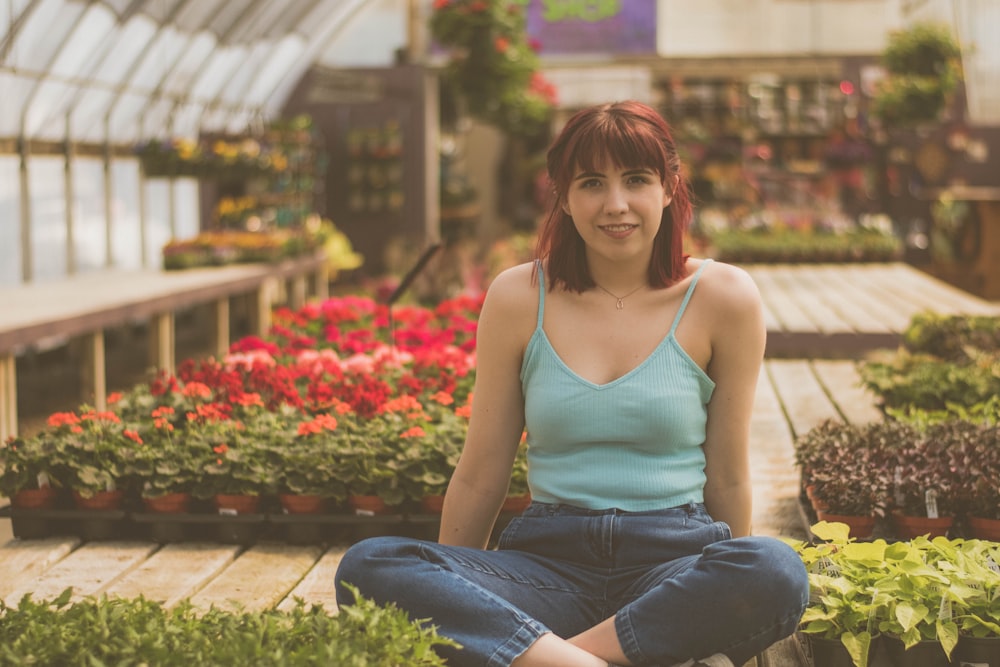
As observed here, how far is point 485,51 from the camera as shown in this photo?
8.00 metres

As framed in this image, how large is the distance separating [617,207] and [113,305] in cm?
512

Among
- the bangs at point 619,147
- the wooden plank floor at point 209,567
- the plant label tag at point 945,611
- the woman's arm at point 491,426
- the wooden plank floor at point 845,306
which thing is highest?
the bangs at point 619,147

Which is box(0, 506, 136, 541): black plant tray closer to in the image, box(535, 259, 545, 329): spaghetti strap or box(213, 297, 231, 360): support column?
box(535, 259, 545, 329): spaghetti strap

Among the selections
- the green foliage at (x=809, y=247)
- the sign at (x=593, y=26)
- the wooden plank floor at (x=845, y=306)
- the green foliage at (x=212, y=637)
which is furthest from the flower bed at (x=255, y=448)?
the sign at (x=593, y=26)

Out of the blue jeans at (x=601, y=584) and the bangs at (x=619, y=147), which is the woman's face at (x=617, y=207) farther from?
the blue jeans at (x=601, y=584)

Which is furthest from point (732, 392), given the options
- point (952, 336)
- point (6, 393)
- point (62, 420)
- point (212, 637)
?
point (6, 393)

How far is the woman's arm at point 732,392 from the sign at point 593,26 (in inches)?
506

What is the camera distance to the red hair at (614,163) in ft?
6.90

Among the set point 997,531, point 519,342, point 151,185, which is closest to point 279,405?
point 519,342

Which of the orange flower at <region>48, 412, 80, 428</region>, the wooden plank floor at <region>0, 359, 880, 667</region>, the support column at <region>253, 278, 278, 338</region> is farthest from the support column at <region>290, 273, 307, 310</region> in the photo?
the wooden plank floor at <region>0, 359, 880, 667</region>

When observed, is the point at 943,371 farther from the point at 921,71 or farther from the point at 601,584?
the point at 921,71

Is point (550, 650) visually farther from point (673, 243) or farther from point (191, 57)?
point (191, 57)

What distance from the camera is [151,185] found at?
12148 millimetres

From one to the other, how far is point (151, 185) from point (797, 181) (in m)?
6.56
